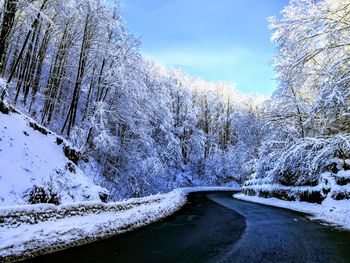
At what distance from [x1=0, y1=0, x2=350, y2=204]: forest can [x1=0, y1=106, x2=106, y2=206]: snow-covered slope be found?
5.32 ft

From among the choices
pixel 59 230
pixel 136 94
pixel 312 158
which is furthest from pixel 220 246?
pixel 136 94

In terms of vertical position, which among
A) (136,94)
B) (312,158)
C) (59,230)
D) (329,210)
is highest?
(136,94)

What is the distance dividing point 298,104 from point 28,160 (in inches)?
631

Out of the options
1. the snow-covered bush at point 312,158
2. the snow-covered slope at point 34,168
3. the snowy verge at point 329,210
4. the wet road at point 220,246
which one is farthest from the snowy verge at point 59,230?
the snow-covered bush at point 312,158

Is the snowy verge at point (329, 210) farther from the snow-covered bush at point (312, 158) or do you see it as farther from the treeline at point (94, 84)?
the treeline at point (94, 84)

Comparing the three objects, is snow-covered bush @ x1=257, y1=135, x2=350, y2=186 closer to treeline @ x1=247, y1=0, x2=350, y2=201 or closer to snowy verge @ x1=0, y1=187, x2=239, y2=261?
treeline @ x1=247, y1=0, x2=350, y2=201

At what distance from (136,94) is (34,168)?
1208 centimetres

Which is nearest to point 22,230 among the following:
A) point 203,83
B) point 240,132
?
point 240,132

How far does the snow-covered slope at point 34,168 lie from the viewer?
10.3m

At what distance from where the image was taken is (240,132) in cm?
4884

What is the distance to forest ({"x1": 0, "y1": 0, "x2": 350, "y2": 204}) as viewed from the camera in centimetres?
1205

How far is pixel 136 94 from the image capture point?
23.2m

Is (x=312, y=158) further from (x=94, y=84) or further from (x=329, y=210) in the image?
(x=94, y=84)

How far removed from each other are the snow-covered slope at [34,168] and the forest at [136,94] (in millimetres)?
1621
